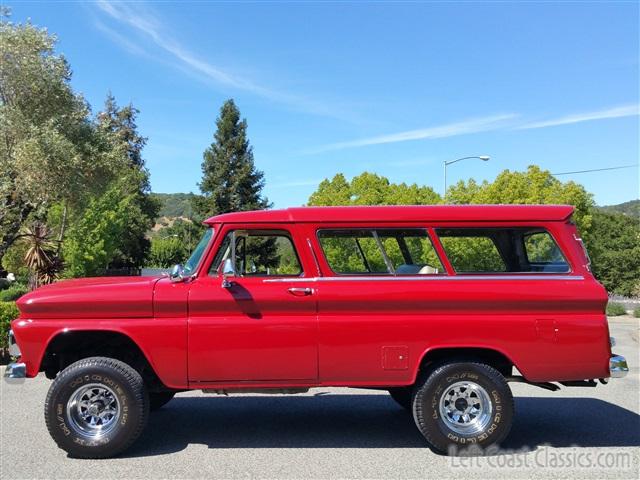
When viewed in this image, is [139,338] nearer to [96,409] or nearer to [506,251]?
[96,409]

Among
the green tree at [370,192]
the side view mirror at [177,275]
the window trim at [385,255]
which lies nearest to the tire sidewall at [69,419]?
the side view mirror at [177,275]

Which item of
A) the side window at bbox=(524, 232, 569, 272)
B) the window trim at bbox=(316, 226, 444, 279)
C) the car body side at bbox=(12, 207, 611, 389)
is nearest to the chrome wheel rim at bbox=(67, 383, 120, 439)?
the car body side at bbox=(12, 207, 611, 389)

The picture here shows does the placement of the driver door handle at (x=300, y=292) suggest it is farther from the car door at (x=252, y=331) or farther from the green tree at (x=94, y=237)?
the green tree at (x=94, y=237)

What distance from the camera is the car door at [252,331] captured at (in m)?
4.85

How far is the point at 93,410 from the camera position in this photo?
4871 mm

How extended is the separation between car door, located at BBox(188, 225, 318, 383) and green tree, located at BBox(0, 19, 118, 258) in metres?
14.1

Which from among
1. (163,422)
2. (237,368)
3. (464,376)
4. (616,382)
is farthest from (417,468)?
(616,382)

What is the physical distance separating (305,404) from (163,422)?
1718 millimetres

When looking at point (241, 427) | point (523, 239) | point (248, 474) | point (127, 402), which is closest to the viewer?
point (248, 474)

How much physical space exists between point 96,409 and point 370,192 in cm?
2903

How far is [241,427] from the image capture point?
5789mm

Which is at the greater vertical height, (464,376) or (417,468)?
(464,376)

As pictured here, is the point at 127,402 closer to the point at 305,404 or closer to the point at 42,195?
the point at 305,404

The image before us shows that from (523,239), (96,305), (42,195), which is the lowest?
(96,305)
